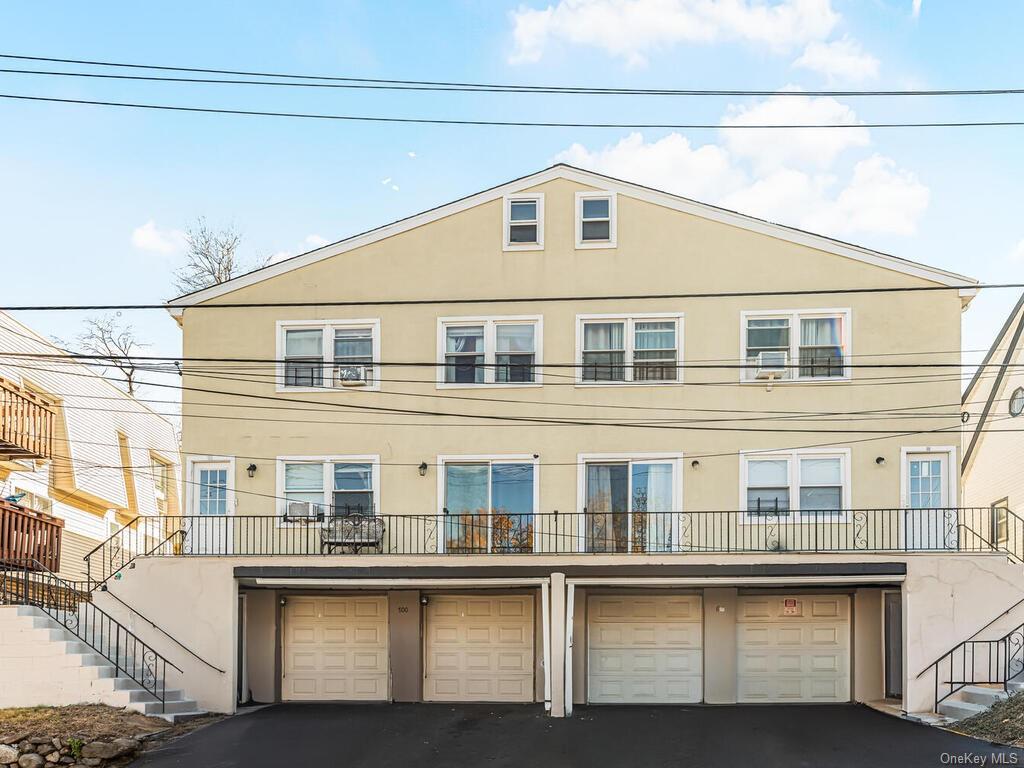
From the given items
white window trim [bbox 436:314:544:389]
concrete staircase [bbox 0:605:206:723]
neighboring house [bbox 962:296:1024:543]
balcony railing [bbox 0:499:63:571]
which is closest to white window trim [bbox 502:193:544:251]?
white window trim [bbox 436:314:544:389]

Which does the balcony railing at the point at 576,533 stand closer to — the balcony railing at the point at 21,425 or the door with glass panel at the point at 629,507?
the door with glass panel at the point at 629,507

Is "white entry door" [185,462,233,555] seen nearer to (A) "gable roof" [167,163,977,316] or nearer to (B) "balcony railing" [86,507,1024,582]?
(B) "balcony railing" [86,507,1024,582]

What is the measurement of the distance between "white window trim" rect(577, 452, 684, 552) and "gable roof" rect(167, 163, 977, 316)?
4.52m

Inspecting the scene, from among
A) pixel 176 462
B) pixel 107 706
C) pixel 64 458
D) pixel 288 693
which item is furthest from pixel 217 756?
pixel 176 462

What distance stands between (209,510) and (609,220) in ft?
30.4

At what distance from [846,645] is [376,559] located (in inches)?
350

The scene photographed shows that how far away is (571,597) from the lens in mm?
19531

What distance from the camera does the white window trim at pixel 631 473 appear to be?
68.9 feet

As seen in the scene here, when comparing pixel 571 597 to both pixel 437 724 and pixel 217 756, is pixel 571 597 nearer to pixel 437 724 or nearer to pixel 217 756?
pixel 437 724

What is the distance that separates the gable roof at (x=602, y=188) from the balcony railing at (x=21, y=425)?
3451 mm

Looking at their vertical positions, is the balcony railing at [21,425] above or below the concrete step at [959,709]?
above

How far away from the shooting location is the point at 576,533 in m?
21.0

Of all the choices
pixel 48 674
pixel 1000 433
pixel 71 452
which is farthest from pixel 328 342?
pixel 1000 433

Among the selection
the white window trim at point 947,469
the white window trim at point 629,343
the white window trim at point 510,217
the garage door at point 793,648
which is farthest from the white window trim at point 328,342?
the white window trim at point 947,469
